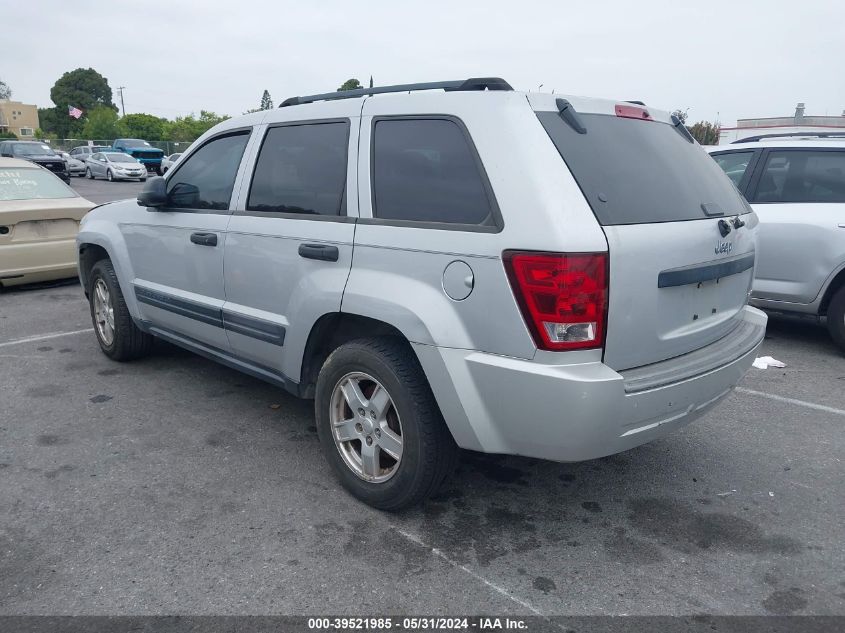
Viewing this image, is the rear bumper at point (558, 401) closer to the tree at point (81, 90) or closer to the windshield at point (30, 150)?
the windshield at point (30, 150)

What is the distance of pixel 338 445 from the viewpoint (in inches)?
131

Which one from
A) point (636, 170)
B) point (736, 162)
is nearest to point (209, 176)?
point (636, 170)

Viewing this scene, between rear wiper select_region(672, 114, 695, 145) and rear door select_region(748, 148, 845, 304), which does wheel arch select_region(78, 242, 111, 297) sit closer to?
rear wiper select_region(672, 114, 695, 145)

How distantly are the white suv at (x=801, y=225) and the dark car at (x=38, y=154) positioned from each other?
25.5m

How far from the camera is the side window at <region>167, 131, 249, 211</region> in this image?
4.04 m

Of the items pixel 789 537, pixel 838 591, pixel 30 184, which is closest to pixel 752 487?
pixel 789 537

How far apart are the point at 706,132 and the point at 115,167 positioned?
28573 mm

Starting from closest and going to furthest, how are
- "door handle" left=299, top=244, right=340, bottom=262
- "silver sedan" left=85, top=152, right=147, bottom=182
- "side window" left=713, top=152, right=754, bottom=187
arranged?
"door handle" left=299, top=244, right=340, bottom=262 → "side window" left=713, top=152, right=754, bottom=187 → "silver sedan" left=85, top=152, right=147, bottom=182

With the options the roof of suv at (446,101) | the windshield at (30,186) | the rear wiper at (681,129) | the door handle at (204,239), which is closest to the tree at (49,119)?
the windshield at (30,186)

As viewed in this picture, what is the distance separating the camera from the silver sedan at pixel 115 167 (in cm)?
2925

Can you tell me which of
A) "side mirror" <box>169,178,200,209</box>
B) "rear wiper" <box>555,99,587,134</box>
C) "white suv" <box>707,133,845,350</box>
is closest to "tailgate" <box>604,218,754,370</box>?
"rear wiper" <box>555,99,587,134</box>

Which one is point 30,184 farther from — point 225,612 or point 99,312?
→ point 225,612

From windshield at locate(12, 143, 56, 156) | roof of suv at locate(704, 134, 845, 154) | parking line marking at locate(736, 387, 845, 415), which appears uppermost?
roof of suv at locate(704, 134, 845, 154)

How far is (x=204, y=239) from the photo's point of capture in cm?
406
